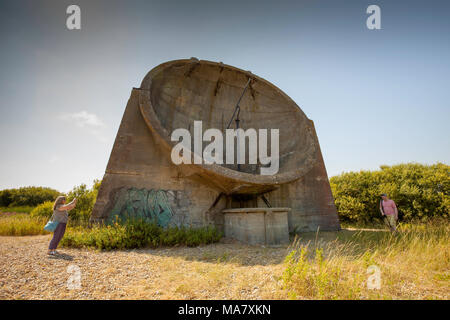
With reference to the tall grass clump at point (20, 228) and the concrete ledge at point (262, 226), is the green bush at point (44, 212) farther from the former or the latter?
the concrete ledge at point (262, 226)

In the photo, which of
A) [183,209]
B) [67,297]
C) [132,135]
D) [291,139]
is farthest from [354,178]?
[67,297]

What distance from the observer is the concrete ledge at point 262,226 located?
812cm

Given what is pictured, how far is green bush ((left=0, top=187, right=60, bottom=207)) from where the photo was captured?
26.2 metres

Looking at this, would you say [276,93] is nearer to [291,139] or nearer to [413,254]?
[291,139]

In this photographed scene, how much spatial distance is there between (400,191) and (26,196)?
36.1m

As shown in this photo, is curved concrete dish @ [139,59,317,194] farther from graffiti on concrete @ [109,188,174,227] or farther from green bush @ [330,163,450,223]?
green bush @ [330,163,450,223]

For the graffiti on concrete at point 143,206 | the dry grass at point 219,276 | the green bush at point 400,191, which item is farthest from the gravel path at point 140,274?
the green bush at point 400,191

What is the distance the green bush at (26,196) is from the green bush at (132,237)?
82.2ft

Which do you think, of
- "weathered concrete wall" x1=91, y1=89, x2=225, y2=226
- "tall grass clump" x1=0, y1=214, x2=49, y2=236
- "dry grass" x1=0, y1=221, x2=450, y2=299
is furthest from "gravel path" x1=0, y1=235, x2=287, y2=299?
"tall grass clump" x1=0, y1=214, x2=49, y2=236

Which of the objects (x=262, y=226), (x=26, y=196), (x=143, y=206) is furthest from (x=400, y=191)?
(x=26, y=196)

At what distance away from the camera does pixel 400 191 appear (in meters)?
14.3

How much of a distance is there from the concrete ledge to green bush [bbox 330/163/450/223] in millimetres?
9498
